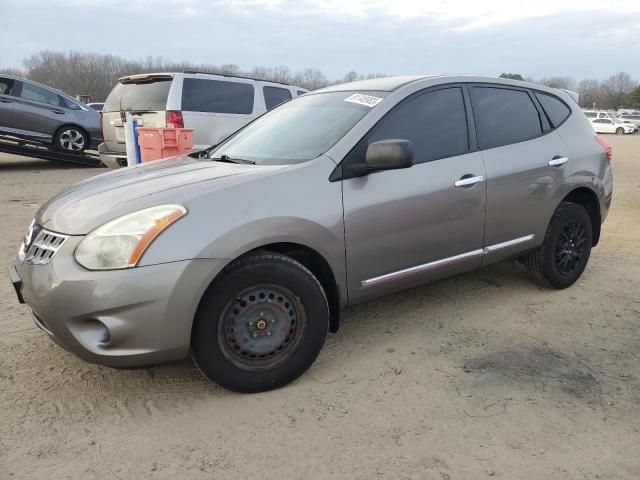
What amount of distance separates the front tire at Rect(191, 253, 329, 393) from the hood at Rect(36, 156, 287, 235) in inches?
18.5

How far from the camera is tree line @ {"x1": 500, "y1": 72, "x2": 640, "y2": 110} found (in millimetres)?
98806

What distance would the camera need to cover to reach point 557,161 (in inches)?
160

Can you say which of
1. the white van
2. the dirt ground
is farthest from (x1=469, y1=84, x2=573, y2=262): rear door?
the white van

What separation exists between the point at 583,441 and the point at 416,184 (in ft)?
5.34

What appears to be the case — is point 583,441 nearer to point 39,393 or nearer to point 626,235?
point 39,393

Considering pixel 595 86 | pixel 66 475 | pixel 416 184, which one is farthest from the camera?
pixel 595 86

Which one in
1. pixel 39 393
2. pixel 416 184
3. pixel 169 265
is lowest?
pixel 39 393

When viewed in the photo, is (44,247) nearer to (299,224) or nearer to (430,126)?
(299,224)

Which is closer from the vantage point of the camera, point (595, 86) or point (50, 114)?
point (50, 114)

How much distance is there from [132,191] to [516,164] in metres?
2.60

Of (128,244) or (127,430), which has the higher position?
(128,244)

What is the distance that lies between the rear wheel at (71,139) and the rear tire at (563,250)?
10640mm

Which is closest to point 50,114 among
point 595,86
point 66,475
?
point 66,475

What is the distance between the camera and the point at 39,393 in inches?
111
